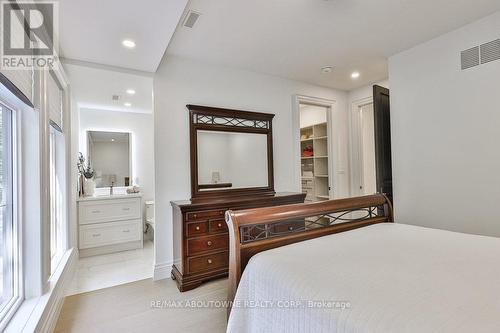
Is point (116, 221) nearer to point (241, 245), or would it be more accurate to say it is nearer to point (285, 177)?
point (285, 177)

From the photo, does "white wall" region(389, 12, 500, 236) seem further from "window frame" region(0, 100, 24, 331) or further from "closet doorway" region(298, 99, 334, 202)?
"window frame" region(0, 100, 24, 331)

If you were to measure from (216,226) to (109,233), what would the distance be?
76.8 inches

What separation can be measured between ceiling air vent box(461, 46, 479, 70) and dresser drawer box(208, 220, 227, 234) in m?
2.92

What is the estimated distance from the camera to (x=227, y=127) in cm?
309

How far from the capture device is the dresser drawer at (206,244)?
2.50 m

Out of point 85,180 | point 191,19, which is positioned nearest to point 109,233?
point 85,180

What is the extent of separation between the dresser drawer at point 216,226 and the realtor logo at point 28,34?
1.93 metres

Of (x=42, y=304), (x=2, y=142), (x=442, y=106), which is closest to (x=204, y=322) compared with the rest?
(x=42, y=304)

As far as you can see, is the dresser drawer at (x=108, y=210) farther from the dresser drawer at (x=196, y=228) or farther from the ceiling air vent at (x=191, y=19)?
the ceiling air vent at (x=191, y=19)

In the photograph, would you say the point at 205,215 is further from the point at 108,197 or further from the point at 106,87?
the point at 106,87

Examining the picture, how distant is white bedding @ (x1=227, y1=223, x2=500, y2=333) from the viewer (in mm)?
797

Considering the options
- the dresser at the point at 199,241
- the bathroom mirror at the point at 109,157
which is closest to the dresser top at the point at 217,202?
the dresser at the point at 199,241

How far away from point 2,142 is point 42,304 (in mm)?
1130

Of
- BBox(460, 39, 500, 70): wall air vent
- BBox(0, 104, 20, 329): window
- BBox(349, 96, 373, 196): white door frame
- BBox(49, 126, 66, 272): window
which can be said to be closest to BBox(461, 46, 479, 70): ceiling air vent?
BBox(460, 39, 500, 70): wall air vent
